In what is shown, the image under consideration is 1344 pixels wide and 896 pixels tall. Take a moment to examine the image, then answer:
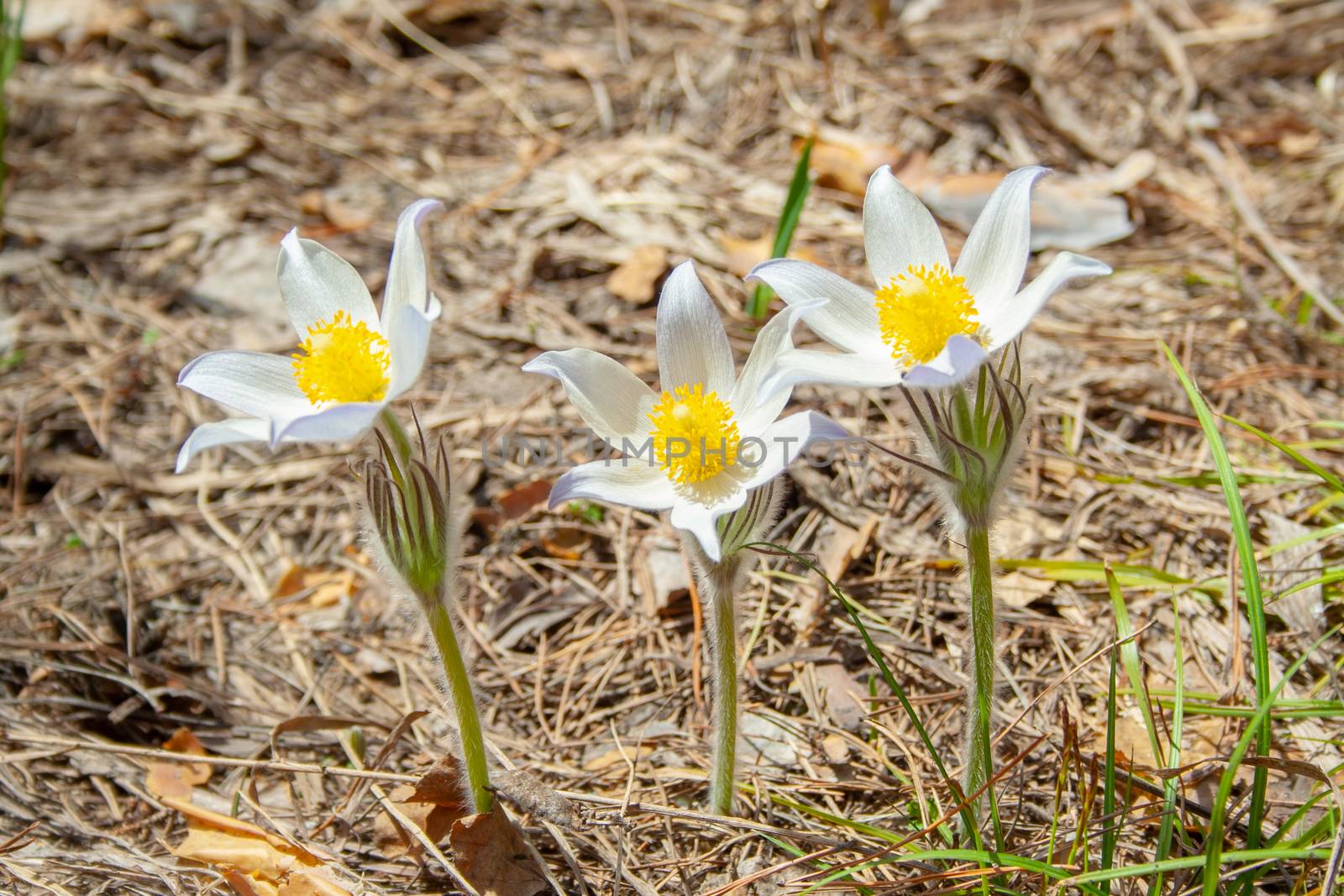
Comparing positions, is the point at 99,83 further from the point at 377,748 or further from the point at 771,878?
the point at 771,878

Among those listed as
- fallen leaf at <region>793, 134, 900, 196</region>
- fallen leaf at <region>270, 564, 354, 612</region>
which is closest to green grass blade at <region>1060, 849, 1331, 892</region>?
fallen leaf at <region>270, 564, 354, 612</region>

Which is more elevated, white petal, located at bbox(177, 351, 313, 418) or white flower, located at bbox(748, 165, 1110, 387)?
white flower, located at bbox(748, 165, 1110, 387)

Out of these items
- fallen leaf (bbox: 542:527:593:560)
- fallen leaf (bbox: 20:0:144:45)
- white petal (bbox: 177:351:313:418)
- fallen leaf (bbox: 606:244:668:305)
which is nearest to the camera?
white petal (bbox: 177:351:313:418)

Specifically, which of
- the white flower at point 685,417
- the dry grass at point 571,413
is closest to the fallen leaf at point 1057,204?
the dry grass at point 571,413

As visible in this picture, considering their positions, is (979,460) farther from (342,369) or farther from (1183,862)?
(342,369)

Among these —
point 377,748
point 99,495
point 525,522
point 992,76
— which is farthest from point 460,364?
point 992,76

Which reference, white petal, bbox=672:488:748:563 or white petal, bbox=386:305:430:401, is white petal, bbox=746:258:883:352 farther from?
white petal, bbox=386:305:430:401

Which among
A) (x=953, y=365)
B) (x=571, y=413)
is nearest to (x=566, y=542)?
(x=571, y=413)
